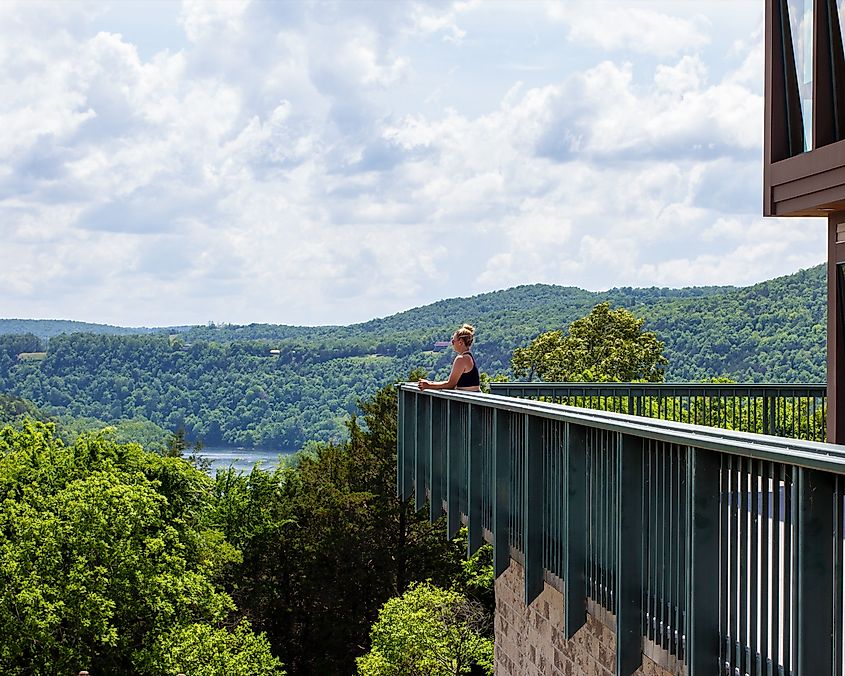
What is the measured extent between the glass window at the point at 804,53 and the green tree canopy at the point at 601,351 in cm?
3808

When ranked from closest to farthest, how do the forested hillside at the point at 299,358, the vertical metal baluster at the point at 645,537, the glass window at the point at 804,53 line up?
1. the vertical metal baluster at the point at 645,537
2. the glass window at the point at 804,53
3. the forested hillside at the point at 299,358

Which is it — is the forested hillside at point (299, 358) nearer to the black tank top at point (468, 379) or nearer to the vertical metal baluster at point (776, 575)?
the black tank top at point (468, 379)

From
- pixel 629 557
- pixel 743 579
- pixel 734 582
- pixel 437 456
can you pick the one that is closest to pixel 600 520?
pixel 629 557

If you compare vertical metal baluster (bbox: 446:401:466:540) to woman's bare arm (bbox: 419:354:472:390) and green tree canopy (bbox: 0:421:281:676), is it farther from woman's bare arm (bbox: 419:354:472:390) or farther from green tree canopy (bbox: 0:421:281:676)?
green tree canopy (bbox: 0:421:281:676)

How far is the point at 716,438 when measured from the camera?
17.3ft

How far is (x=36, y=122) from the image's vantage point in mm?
89875

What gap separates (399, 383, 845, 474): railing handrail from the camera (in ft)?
14.2

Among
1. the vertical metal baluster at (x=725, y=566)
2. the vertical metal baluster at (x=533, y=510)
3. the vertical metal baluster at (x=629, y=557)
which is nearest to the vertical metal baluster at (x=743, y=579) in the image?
the vertical metal baluster at (x=725, y=566)

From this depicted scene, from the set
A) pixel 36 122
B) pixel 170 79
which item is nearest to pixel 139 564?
pixel 36 122

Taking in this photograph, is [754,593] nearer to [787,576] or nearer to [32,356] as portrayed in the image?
[787,576]

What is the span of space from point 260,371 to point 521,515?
119733 millimetres

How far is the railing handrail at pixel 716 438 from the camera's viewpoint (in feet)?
14.2

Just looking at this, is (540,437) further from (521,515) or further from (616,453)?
(616,453)

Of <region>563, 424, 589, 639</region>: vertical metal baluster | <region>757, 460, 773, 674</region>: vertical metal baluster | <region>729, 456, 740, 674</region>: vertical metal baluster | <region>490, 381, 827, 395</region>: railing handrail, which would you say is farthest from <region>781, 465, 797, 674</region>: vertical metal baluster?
<region>490, 381, 827, 395</region>: railing handrail
